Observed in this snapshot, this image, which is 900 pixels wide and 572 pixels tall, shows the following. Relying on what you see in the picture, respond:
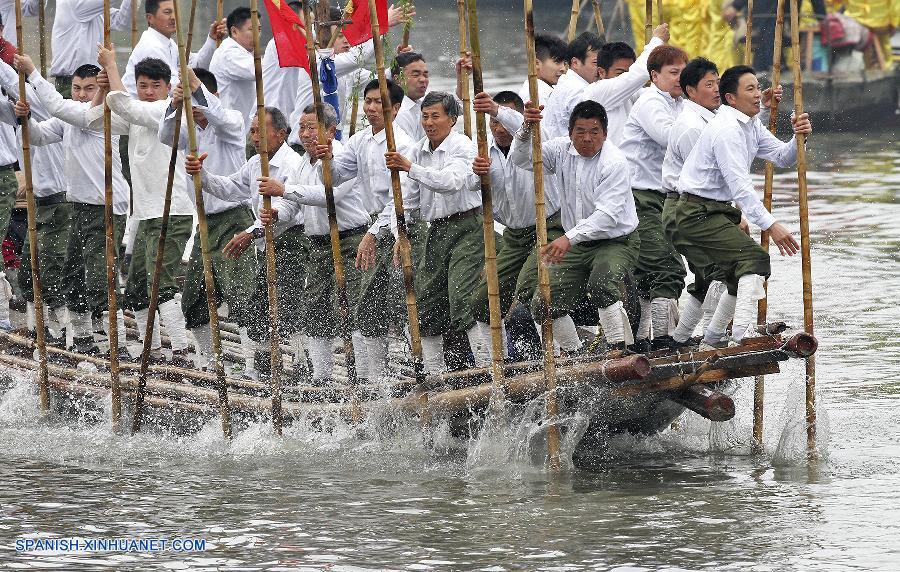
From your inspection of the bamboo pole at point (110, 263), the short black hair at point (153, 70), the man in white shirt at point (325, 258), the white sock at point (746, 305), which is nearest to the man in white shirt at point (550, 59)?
the man in white shirt at point (325, 258)

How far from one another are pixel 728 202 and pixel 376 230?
79.3 inches

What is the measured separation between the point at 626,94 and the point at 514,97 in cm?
88

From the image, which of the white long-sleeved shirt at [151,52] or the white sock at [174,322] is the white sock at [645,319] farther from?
the white long-sleeved shirt at [151,52]

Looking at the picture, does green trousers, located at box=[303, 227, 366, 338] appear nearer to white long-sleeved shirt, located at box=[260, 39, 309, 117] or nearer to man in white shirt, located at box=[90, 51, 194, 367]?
man in white shirt, located at box=[90, 51, 194, 367]

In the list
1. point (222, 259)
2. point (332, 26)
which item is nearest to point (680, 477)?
point (222, 259)

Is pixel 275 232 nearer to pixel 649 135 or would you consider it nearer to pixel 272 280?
pixel 272 280

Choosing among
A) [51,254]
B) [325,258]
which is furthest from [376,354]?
[51,254]

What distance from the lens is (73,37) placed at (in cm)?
1276

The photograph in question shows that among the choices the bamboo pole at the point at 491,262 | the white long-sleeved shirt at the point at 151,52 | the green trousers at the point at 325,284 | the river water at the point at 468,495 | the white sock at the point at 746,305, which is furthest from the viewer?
the white long-sleeved shirt at the point at 151,52

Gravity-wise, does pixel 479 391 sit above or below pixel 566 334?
below

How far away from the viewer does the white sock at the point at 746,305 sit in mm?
9070

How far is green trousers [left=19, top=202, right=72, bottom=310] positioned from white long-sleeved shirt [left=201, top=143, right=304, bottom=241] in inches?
65.6

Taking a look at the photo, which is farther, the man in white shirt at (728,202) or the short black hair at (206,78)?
the short black hair at (206,78)

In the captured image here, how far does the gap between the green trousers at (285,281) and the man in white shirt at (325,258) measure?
0.08 metres
